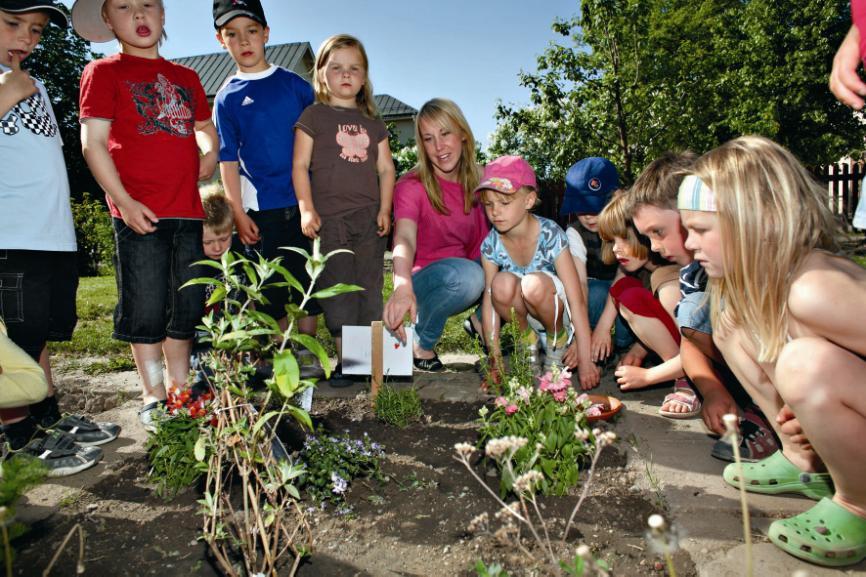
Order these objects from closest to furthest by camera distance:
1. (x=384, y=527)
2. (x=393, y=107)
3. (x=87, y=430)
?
1. (x=384, y=527)
2. (x=87, y=430)
3. (x=393, y=107)

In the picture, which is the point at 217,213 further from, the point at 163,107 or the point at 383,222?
the point at 383,222

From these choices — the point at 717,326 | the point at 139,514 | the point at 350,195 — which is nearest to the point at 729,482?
the point at 717,326

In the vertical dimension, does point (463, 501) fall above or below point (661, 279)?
below

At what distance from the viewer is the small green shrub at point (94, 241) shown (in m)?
15.1

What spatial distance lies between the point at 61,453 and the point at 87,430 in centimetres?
28

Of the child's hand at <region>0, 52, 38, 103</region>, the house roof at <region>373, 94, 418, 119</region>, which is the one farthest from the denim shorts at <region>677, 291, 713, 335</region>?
the house roof at <region>373, 94, 418, 119</region>

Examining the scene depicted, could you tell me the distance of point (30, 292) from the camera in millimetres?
2553

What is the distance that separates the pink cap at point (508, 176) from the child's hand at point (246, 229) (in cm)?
148

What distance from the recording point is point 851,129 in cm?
1906

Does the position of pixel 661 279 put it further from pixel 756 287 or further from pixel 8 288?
pixel 8 288

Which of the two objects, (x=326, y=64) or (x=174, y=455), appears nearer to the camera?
(x=174, y=455)

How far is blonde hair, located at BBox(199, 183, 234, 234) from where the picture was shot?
11.6 ft

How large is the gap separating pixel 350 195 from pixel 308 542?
2359 mm

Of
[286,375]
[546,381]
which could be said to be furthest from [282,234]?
[286,375]
